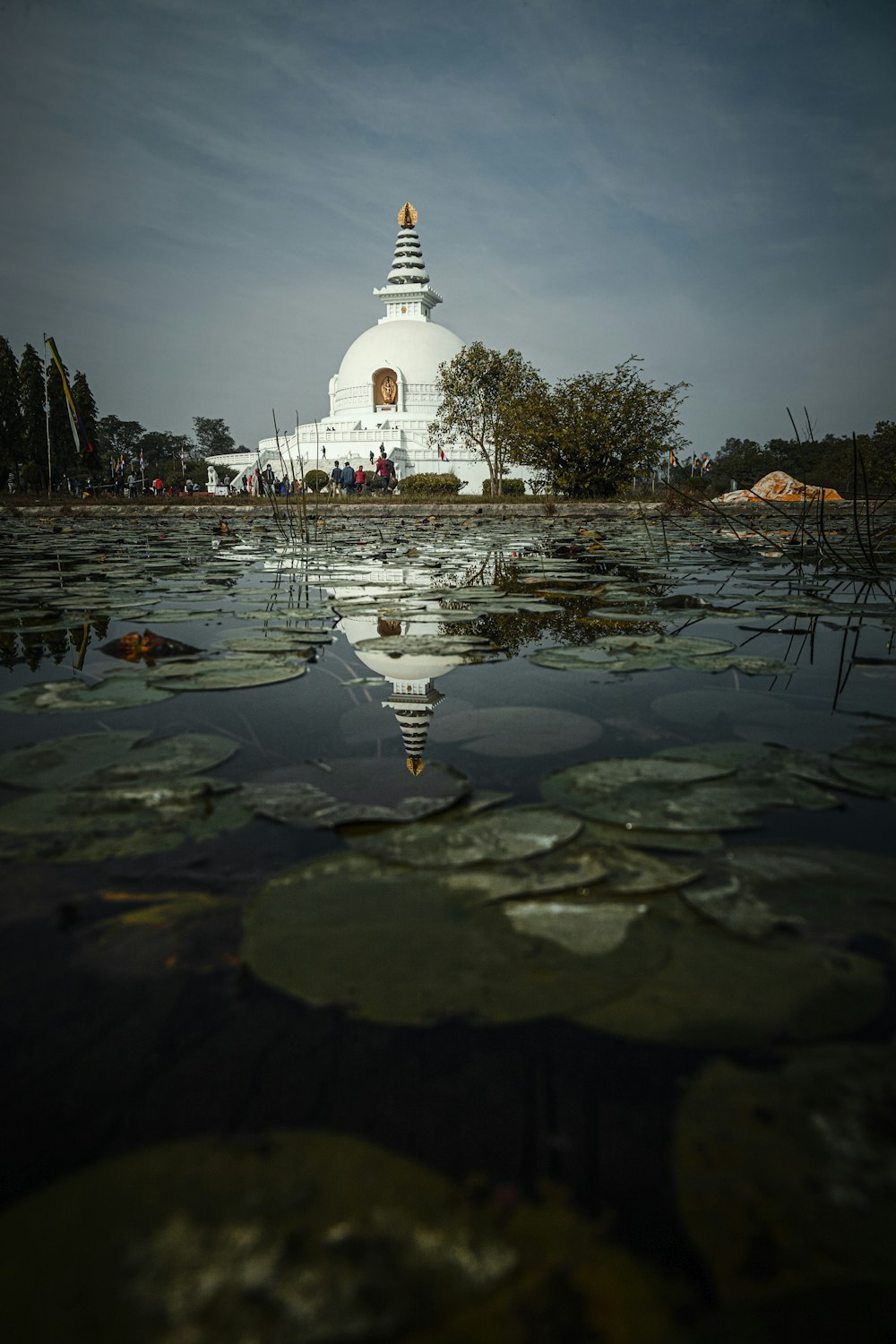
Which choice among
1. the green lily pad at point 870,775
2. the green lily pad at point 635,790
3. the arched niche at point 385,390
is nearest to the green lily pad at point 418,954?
the green lily pad at point 635,790

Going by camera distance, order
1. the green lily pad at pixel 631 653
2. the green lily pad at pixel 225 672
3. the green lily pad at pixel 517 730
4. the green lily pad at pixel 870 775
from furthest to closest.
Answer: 1. the green lily pad at pixel 631 653
2. the green lily pad at pixel 225 672
3. the green lily pad at pixel 517 730
4. the green lily pad at pixel 870 775

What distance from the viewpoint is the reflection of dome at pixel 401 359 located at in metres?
36.6

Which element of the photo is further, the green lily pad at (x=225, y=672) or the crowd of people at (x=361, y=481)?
the crowd of people at (x=361, y=481)

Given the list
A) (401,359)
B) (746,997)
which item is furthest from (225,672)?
(401,359)

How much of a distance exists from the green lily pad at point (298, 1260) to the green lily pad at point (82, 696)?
126 cm

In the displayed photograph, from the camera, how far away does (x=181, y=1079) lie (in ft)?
1.99

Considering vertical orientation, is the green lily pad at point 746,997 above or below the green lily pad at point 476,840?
below

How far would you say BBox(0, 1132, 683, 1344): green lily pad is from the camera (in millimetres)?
410

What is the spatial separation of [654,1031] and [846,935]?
0.28m

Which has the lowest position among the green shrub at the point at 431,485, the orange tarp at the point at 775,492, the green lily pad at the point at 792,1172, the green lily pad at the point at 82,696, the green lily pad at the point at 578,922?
the green lily pad at the point at 792,1172

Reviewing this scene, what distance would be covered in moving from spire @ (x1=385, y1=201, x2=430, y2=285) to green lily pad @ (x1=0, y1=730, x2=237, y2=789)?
A: 144 feet

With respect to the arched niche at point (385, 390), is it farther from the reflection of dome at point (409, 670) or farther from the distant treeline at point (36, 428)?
the reflection of dome at point (409, 670)

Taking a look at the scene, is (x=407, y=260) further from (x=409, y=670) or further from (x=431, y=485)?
(x=409, y=670)

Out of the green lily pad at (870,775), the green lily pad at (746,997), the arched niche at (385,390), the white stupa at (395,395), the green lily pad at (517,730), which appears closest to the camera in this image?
the green lily pad at (746,997)
